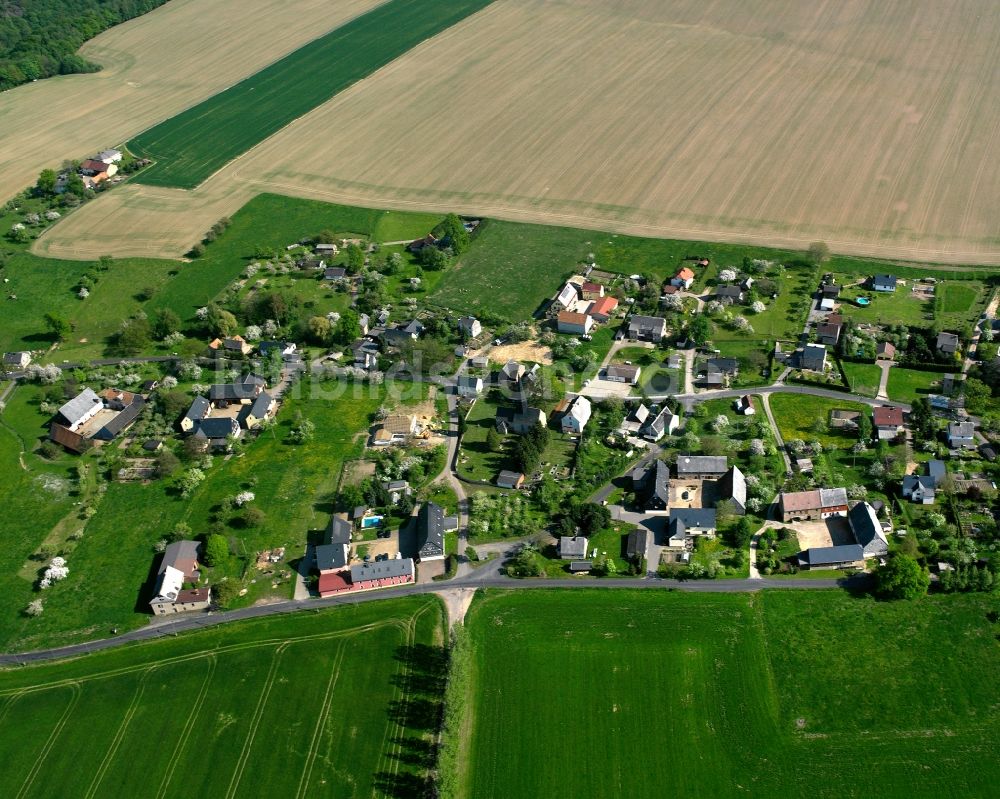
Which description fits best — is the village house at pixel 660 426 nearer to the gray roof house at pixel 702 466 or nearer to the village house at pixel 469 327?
the gray roof house at pixel 702 466

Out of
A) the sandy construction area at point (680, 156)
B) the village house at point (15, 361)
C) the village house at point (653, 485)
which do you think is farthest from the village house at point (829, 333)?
the village house at point (15, 361)

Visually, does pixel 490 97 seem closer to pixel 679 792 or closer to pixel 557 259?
pixel 557 259

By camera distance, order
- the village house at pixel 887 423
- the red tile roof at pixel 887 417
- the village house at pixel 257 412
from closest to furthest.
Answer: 1. the village house at pixel 887 423
2. the red tile roof at pixel 887 417
3. the village house at pixel 257 412

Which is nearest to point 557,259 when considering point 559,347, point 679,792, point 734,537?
point 559,347

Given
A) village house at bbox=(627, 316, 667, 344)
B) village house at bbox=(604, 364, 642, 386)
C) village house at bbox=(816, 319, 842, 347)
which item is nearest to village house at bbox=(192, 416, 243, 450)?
village house at bbox=(604, 364, 642, 386)

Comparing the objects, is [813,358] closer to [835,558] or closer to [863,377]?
[863,377]

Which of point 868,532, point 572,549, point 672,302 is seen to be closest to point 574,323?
point 672,302
